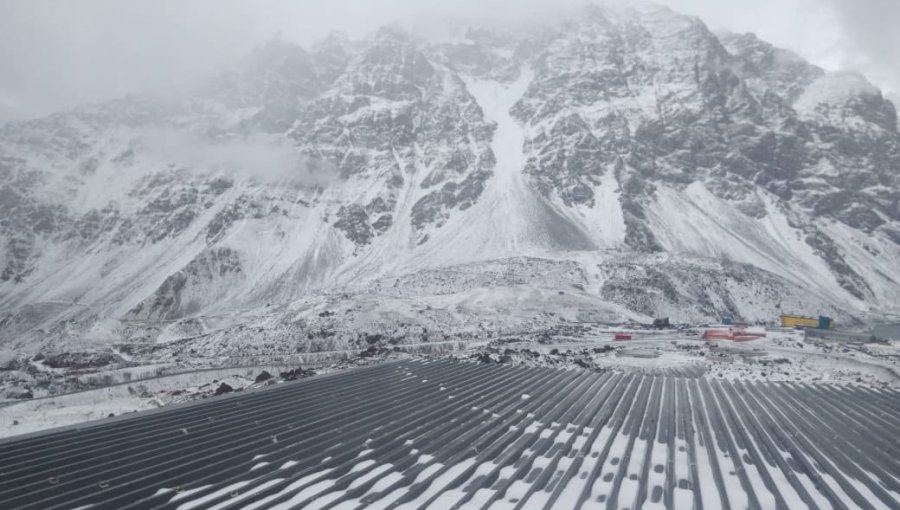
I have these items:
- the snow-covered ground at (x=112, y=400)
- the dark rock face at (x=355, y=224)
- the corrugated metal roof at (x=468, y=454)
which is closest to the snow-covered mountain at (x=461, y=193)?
the dark rock face at (x=355, y=224)

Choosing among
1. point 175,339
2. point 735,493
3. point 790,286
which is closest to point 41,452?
point 735,493

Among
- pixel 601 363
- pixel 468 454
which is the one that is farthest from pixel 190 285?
pixel 468 454

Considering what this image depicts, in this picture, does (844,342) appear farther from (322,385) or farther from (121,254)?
(121,254)

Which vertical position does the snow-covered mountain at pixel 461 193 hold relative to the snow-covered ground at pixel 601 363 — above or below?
above

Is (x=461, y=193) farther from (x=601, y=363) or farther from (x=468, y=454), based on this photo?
(x=468, y=454)

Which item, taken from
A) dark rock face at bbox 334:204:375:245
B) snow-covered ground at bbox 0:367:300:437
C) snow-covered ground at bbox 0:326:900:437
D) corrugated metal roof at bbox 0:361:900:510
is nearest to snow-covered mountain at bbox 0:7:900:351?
dark rock face at bbox 334:204:375:245

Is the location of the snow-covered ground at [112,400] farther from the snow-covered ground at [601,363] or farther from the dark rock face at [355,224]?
the dark rock face at [355,224]
